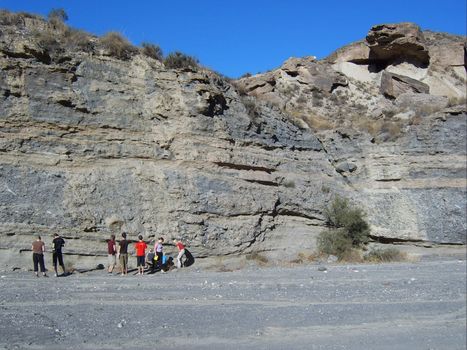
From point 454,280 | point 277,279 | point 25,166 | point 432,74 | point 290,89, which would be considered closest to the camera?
point 454,280

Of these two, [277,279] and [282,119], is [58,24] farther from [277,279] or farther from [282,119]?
[277,279]

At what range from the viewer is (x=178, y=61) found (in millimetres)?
16938

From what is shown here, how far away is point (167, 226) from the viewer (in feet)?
46.1

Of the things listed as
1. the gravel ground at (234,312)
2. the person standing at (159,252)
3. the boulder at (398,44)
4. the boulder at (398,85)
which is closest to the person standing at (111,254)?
the person standing at (159,252)

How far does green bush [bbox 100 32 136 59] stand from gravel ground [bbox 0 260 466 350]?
26.7 ft

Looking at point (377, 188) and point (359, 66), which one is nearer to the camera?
point (377, 188)

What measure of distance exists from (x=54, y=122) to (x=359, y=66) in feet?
72.2

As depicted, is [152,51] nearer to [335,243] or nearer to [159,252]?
[159,252]

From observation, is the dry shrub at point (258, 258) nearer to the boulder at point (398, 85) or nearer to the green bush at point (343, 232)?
the green bush at point (343, 232)

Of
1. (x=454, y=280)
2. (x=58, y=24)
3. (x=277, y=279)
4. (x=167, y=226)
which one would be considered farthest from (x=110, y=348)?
(x=58, y=24)

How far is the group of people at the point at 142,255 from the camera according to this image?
12.4 metres

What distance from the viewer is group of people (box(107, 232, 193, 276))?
12383 mm

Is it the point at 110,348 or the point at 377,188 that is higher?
the point at 377,188

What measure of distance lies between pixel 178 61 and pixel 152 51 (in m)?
1.00
